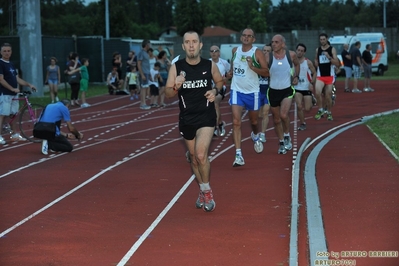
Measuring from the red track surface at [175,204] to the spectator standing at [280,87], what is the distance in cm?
52

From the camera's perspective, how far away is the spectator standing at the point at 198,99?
9930 mm

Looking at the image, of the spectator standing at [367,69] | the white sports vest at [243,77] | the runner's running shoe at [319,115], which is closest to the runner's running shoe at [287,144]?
the white sports vest at [243,77]

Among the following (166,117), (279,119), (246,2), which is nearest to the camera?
(279,119)

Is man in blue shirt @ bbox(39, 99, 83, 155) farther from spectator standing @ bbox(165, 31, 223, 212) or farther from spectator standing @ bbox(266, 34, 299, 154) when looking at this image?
spectator standing @ bbox(165, 31, 223, 212)

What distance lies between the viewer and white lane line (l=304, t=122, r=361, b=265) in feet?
25.5

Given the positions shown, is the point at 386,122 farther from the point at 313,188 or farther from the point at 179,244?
the point at 179,244

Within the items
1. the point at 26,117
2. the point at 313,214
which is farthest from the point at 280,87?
the point at 313,214

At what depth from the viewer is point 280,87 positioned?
600 inches

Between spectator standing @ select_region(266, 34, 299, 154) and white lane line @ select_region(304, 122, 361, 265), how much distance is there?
789mm

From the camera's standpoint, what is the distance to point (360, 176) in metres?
12.5

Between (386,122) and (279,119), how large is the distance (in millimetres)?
6434

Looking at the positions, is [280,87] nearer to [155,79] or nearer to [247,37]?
[247,37]

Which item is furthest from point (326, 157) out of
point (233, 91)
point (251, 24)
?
point (251, 24)

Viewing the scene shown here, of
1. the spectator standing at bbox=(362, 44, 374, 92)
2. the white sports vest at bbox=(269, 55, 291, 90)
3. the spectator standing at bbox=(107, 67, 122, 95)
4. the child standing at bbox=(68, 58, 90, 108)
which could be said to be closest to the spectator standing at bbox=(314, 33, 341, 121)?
the white sports vest at bbox=(269, 55, 291, 90)
